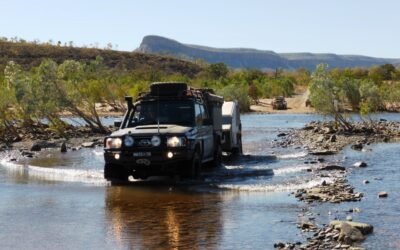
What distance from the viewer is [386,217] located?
1143 centimetres

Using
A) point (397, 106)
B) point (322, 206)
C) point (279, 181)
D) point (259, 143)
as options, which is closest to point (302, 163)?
point (279, 181)

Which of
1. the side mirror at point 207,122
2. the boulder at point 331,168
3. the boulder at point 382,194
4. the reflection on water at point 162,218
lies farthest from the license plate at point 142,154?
the boulder at point 331,168

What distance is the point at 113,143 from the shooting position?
1555 centimetres

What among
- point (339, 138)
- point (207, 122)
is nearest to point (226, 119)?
point (207, 122)

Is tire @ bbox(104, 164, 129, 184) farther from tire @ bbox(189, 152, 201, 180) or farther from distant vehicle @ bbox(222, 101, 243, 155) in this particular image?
distant vehicle @ bbox(222, 101, 243, 155)

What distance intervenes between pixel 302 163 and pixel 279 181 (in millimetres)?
4573

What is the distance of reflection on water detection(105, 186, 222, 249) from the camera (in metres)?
9.72

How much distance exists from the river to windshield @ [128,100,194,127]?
155cm

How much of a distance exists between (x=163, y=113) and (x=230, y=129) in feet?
18.5

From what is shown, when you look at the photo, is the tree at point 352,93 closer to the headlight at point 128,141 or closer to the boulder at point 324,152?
the boulder at point 324,152

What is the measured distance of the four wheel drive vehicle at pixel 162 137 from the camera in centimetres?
1525

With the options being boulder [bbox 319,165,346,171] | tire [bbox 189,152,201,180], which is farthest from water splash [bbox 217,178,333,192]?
boulder [bbox 319,165,346,171]

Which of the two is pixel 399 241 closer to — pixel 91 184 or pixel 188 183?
pixel 188 183

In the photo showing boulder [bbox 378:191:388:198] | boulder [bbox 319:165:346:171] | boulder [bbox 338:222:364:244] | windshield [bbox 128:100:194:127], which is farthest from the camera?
boulder [bbox 319:165:346:171]
